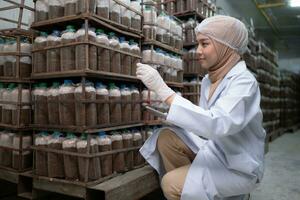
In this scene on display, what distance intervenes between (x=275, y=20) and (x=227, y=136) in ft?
36.6

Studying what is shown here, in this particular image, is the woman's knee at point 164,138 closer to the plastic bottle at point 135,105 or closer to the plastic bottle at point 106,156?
the plastic bottle at point 106,156

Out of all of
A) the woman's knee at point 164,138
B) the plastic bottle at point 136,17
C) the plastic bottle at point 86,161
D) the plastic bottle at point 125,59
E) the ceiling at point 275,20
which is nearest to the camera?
the woman's knee at point 164,138

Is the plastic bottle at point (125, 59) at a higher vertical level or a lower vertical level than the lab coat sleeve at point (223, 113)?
higher

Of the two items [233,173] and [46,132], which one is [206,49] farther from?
[46,132]

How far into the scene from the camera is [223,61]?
1985mm

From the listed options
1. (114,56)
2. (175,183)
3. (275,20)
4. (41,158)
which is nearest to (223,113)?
(175,183)

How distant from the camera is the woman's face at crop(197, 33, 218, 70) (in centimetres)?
195

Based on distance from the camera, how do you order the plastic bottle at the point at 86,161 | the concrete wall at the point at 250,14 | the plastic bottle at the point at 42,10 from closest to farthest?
the plastic bottle at the point at 86,161 < the plastic bottle at the point at 42,10 < the concrete wall at the point at 250,14

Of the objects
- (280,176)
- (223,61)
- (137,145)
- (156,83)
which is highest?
(223,61)

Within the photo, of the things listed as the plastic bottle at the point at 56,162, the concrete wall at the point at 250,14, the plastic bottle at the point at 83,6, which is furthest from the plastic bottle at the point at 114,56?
the concrete wall at the point at 250,14

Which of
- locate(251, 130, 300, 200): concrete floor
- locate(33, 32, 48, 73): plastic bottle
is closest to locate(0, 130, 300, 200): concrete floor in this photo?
locate(251, 130, 300, 200): concrete floor

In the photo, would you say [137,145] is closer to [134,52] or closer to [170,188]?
[134,52]

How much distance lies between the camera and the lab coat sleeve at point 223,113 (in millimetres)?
1665

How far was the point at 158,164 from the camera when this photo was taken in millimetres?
2453
